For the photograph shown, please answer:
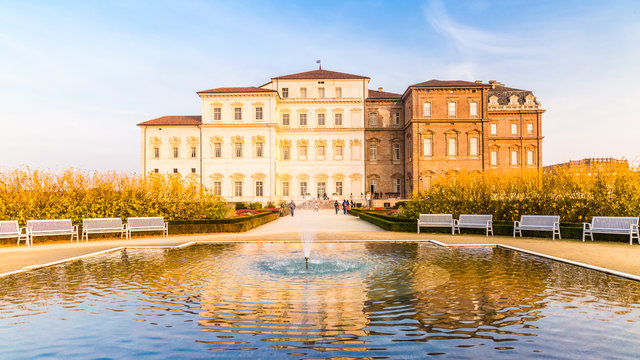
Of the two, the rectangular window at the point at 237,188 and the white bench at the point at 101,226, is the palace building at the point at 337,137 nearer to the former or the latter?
the rectangular window at the point at 237,188

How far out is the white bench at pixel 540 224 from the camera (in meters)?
11.6

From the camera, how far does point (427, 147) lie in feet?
123

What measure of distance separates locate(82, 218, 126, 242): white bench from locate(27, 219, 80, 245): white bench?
336mm

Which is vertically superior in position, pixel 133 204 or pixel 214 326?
pixel 133 204

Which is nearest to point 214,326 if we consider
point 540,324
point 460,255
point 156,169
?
point 540,324

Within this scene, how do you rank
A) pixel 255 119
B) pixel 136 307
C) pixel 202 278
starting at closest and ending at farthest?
pixel 136 307, pixel 202 278, pixel 255 119

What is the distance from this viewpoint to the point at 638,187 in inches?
472

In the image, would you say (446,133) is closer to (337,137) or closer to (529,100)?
(337,137)

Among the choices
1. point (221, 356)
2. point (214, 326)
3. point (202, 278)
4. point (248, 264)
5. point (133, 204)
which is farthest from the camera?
point (133, 204)

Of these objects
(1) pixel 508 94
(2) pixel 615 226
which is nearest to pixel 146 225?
(2) pixel 615 226

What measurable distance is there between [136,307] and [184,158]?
1448 inches

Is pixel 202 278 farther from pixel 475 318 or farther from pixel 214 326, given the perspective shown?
pixel 475 318

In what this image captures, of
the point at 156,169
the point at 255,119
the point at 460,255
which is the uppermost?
the point at 255,119

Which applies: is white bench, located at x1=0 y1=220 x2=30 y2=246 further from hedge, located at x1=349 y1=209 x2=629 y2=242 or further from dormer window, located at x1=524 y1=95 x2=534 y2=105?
dormer window, located at x1=524 y1=95 x2=534 y2=105
